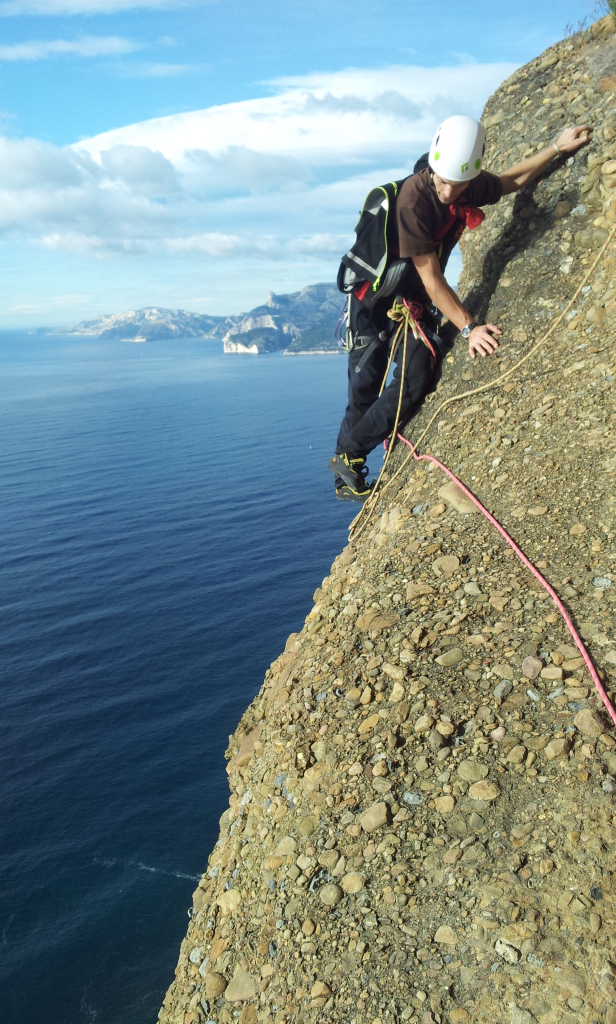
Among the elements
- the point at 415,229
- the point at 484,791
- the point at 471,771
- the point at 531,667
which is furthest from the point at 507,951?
the point at 415,229

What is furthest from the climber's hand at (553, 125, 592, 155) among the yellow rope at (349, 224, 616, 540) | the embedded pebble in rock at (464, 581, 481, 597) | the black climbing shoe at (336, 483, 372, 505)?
the embedded pebble in rock at (464, 581, 481, 597)

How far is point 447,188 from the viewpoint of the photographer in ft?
26.5

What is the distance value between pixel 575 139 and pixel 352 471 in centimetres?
561

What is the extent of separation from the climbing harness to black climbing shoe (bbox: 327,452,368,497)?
0.28 metres

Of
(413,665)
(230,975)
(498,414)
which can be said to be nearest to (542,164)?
(498,414)

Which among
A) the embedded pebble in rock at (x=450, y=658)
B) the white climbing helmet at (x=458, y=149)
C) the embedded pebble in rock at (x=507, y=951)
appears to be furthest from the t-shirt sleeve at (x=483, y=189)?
the embedded pebble in rock at (x=507, y=951)

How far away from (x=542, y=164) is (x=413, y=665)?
293 inches

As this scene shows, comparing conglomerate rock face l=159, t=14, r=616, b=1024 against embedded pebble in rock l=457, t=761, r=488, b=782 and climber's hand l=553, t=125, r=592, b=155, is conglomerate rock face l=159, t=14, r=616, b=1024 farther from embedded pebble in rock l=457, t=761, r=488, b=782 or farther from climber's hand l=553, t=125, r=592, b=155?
climber's hand l=553, t=125, r=592, b=155

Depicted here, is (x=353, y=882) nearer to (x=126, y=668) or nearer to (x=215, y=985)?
(x=215, y=985)

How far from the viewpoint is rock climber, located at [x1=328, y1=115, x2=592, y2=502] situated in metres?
7.90

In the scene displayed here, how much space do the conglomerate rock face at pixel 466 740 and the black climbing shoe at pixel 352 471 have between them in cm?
101

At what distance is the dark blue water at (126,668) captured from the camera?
107 ft

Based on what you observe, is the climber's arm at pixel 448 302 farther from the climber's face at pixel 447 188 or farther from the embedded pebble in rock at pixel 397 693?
the embedded pebble in rock at pixel 397 693

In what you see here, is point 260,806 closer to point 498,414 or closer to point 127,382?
point 498,414
